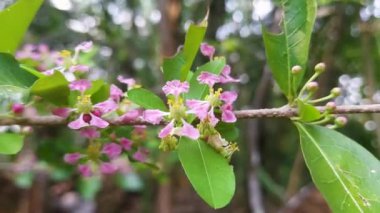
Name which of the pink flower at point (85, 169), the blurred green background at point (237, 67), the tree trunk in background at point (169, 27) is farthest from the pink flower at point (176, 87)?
the tree trunk in background at point (169, 27)

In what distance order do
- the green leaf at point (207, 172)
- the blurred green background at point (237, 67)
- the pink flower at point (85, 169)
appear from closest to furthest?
the green leaf at point (207, 172) → the pink flower at point (85, 169) → the blurred green background at point (237, 67)

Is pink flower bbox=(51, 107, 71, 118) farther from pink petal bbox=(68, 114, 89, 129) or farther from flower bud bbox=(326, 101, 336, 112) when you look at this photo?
flower bud bbox=(326, 101, 336, 112)

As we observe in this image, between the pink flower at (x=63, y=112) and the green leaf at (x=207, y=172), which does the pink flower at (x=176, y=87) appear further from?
the pink flower at (x=63, y=112)

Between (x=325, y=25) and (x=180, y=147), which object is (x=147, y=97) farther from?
(x=325, y=25)

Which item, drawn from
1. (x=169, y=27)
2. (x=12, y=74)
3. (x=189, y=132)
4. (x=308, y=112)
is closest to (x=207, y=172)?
(x=189, y=132)

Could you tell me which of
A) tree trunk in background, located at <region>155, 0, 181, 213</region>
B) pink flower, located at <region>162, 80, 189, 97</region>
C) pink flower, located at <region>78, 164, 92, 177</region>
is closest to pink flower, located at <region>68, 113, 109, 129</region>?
pink flower, located at <region>162, 80, 189, 97</region>

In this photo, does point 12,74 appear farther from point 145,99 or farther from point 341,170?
point 341,170
